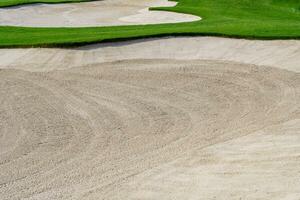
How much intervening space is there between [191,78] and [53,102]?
13.1 feet

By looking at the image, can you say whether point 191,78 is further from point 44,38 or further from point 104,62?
point 44,38

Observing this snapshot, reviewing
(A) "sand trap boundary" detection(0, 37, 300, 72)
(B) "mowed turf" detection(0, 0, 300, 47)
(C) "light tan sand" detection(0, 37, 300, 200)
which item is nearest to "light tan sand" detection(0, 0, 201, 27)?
(B) "mowed turf" detection(0, 0, 300, 47)

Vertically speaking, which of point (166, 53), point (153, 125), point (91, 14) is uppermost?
point (153, 125)

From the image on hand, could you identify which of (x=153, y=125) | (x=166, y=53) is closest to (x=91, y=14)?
(x=166, y=53)

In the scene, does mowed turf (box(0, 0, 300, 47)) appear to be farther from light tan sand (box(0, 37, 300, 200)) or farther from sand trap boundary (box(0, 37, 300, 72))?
light tan sand (box(0, 37, 300, 200))

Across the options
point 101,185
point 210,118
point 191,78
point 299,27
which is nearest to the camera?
point 101,185

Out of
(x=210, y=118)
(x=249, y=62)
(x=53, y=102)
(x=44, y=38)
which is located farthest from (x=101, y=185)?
(x=44, y=38)

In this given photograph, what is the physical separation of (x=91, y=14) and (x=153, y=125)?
1028 inches

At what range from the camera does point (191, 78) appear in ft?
53.5

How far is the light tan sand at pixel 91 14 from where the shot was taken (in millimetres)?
32438

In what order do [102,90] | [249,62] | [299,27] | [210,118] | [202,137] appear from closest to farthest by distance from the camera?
[202,137], [210,118], [102,90], [249,62], [299,27]

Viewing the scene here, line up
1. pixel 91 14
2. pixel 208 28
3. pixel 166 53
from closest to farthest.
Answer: pixel 166 53
pixel 208 28
pixel 91 14

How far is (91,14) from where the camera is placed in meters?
37.4

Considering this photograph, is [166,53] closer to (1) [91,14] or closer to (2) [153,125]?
(2) [153,125]
